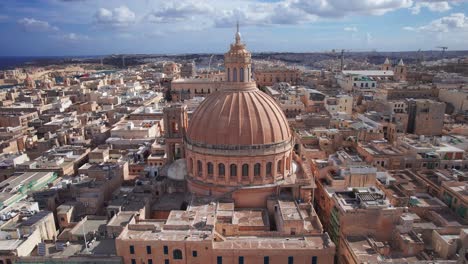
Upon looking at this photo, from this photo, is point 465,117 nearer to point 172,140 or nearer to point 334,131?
point 334,131

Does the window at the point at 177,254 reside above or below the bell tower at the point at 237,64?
below

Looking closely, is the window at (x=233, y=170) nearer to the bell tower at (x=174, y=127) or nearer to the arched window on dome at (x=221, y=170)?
the arched window on dome at (x=221, y=170)

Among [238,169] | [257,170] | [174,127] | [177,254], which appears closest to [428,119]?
[257,170]

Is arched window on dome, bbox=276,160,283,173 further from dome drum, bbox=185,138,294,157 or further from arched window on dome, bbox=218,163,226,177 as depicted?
arched window on dome, bbox=218,163,226,177

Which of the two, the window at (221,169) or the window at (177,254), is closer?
the window at (177,254)

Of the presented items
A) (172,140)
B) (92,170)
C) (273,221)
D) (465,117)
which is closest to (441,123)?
(465,117)

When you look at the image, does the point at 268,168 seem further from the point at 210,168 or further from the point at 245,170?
the point at 210,168

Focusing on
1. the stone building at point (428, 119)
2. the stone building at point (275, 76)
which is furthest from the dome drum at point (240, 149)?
the stone building at point (275, 76)
